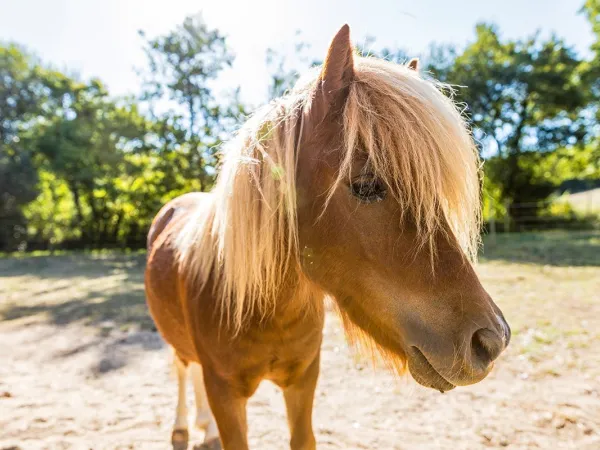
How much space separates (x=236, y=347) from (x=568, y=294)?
7.08m

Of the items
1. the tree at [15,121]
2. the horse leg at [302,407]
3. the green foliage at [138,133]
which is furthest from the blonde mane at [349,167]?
the tree at [15,121]

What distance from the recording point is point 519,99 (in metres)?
23.7

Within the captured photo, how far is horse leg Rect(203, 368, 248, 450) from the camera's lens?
Answer: 6.27 feet

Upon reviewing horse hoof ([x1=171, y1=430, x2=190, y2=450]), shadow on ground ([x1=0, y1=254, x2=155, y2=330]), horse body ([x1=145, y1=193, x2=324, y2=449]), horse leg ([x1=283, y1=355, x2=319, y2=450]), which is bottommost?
shadow on ground ([x1=0, y1=254, x2=155, y2=330])

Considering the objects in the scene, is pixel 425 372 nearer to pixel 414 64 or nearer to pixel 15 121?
pixel 414 64

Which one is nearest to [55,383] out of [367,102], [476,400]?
[476,400]

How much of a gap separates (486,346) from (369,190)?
564 mm

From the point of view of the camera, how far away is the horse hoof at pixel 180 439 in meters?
3.03

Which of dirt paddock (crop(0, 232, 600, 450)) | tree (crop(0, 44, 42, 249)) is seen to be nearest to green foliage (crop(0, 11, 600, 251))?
tree (crop(0, 44, 42, 249))

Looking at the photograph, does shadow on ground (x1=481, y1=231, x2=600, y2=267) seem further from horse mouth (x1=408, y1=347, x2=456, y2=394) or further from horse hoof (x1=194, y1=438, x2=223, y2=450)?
horse mouth (x1=408, y1=347, x2=456, y2=394)

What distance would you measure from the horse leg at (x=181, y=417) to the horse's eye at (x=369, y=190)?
8.42 ft

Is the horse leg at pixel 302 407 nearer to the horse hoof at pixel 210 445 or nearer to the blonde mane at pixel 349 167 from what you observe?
the blonde mane at pixel 349 167

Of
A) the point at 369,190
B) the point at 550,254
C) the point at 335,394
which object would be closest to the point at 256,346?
the point at 369,190

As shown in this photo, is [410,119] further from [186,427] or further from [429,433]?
[186,427]
